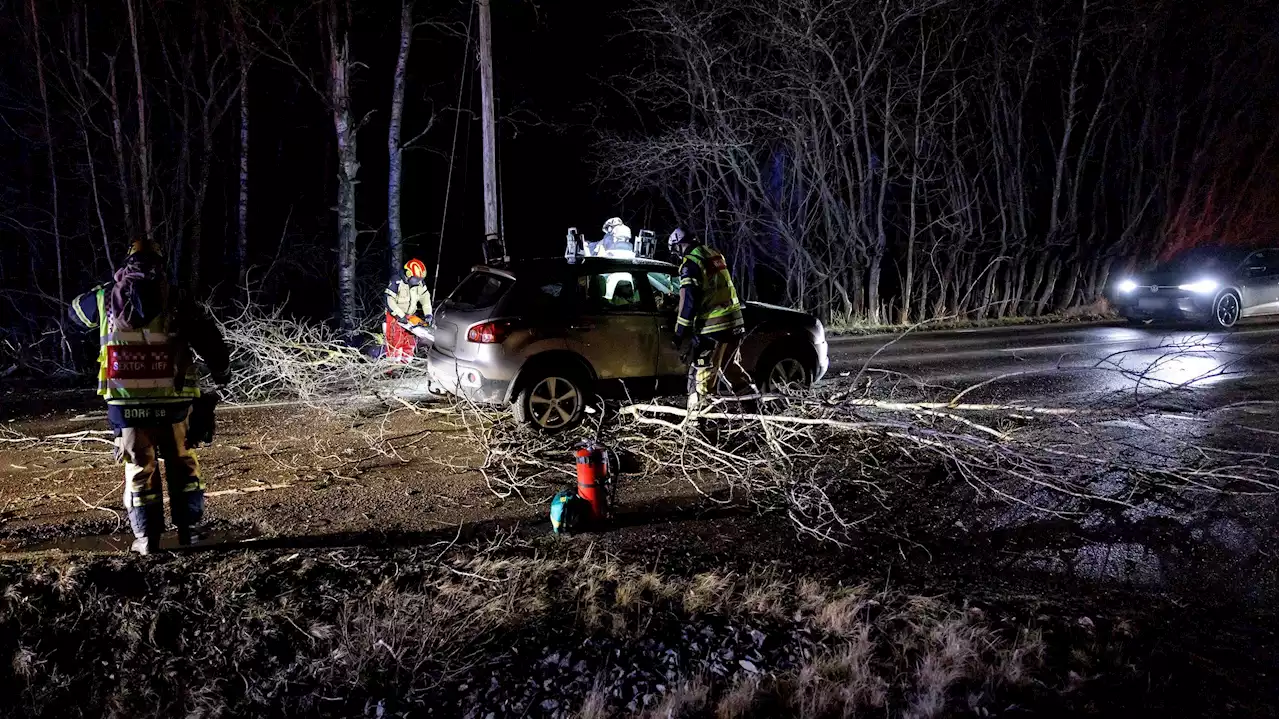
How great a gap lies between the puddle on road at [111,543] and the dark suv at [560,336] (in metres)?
2.43

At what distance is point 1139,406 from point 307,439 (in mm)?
7211

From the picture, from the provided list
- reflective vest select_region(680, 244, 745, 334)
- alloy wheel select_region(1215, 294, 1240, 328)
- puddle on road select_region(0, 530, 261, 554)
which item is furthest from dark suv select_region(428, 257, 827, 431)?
alloy wheel select_region(1215, 294, 1240, 328)

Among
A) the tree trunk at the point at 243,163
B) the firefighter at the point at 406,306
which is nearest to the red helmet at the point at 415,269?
the firefighter at the point at 406,306

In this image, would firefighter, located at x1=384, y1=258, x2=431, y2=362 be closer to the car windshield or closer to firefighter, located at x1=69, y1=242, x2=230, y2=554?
firefighter, located at x1=69, y1=242, x2=230, y2=554

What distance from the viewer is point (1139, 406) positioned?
7.09m

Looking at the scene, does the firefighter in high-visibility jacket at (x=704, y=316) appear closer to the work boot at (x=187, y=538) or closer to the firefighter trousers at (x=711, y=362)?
the firefighter trousers at (x=711, y=362)

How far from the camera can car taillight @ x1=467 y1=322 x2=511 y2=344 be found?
6945mm

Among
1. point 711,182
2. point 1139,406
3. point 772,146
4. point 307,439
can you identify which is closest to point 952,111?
point 772,146

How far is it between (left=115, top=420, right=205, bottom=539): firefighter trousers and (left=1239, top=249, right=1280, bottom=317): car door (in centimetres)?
1752

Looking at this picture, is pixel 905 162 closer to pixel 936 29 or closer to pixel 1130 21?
pixel 936 29

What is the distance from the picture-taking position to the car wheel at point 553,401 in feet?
23.5

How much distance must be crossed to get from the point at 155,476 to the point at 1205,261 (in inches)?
709

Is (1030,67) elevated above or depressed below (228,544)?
above

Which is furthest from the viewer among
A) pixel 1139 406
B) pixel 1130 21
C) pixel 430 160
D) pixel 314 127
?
pixel 430 160
